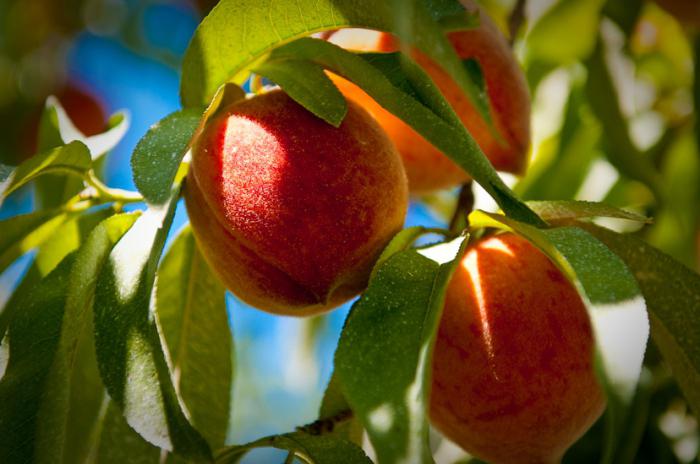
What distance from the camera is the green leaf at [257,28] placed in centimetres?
75

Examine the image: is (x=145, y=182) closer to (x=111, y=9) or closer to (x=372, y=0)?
(x=372, y=0)

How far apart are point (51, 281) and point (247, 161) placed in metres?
0.20

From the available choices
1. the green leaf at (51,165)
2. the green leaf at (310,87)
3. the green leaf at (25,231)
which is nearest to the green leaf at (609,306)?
the green leaf at (310,87)

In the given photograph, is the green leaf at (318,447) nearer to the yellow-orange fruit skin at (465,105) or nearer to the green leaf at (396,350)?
the green leaf at (396,350)

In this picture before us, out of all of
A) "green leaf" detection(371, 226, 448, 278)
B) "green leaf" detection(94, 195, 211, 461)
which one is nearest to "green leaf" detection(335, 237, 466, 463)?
"green leaf" detection(371, 226, 448, 278)

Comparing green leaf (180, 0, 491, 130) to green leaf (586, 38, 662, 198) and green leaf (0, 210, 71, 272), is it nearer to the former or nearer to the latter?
green leaf (0, 210, 71, 272)

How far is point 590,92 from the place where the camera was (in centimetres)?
131

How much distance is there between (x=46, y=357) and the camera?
732 millimetres

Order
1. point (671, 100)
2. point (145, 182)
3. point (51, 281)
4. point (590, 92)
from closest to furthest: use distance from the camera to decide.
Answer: point (145, 182) → point (51, 281) → point (590, 92) → point (671, 100)

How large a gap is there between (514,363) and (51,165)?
1.41 feet

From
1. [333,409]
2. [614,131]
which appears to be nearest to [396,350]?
[333,409]

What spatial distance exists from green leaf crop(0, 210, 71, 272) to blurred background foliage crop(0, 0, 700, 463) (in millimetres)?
116

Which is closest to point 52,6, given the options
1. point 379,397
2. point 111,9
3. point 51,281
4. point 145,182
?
point 111,9

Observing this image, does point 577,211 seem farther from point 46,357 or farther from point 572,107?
point 572,107
